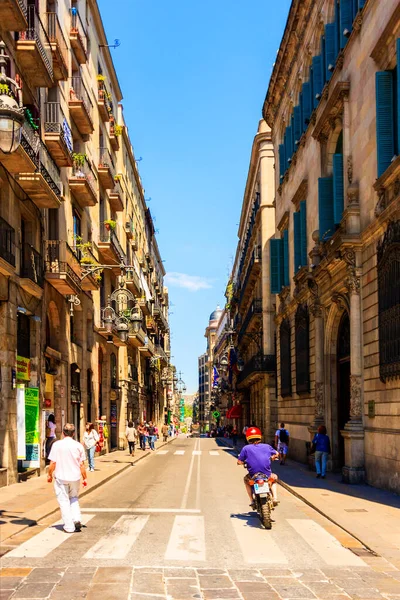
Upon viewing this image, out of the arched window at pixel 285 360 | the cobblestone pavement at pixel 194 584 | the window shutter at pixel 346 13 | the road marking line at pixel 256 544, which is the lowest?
the road marking line at pixel 256 544

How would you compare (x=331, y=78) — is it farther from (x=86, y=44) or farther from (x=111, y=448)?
(x=111, y=448)

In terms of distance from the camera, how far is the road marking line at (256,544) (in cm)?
920

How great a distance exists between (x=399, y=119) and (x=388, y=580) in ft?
35.8

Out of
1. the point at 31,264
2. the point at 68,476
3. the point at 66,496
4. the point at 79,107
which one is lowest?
the point at 66,496

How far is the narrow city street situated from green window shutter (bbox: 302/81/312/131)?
16.4 m

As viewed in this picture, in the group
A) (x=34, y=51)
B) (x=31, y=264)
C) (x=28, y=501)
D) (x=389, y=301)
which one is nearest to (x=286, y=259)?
(x=31, y=264)

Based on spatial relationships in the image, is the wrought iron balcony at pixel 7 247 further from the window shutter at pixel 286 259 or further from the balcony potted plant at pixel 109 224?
the balcony potted plant at pixel 109 224

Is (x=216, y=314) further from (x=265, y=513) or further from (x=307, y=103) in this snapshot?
(x=265, y=513)

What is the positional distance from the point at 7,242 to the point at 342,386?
1167cm

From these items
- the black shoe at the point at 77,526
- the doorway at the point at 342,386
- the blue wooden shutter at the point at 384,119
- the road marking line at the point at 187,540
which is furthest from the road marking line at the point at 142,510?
the doorway at the point at 342,386

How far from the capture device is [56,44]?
75.2 feet

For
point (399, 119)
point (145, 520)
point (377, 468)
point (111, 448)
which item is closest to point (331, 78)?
point (399, 119)

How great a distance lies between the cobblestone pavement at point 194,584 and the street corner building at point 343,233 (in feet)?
27.9

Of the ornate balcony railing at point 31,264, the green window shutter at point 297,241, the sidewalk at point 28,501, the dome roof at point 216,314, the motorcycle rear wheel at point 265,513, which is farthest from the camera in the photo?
the dome roof at point 216,314
